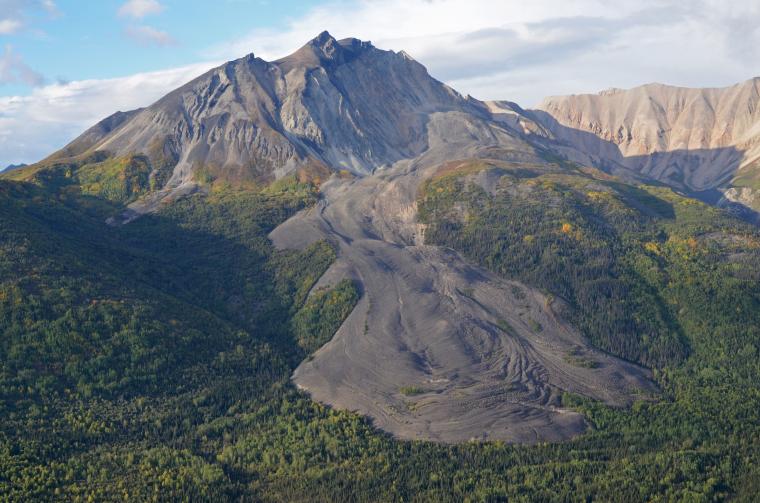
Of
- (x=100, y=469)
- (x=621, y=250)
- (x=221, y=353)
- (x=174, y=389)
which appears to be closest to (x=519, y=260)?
(x=621, y=250)

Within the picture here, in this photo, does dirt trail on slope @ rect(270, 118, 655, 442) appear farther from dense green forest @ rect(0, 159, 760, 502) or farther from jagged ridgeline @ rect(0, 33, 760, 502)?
dense green forest @ rect(0, 159, 760, 502)

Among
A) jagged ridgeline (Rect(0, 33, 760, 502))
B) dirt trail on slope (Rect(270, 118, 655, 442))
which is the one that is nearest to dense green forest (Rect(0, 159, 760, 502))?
jagged ridgeline (Rect(0, 33, 760, 502))

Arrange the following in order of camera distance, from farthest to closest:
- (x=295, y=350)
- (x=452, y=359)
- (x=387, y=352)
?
1. (x=295, y=350)
2. (x=387, y=352)
3. (x=452, y=359)

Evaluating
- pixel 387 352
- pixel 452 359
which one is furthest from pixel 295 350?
pixel 452 359

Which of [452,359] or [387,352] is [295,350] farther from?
[452,359]

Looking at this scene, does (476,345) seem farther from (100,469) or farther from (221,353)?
(100,469)
